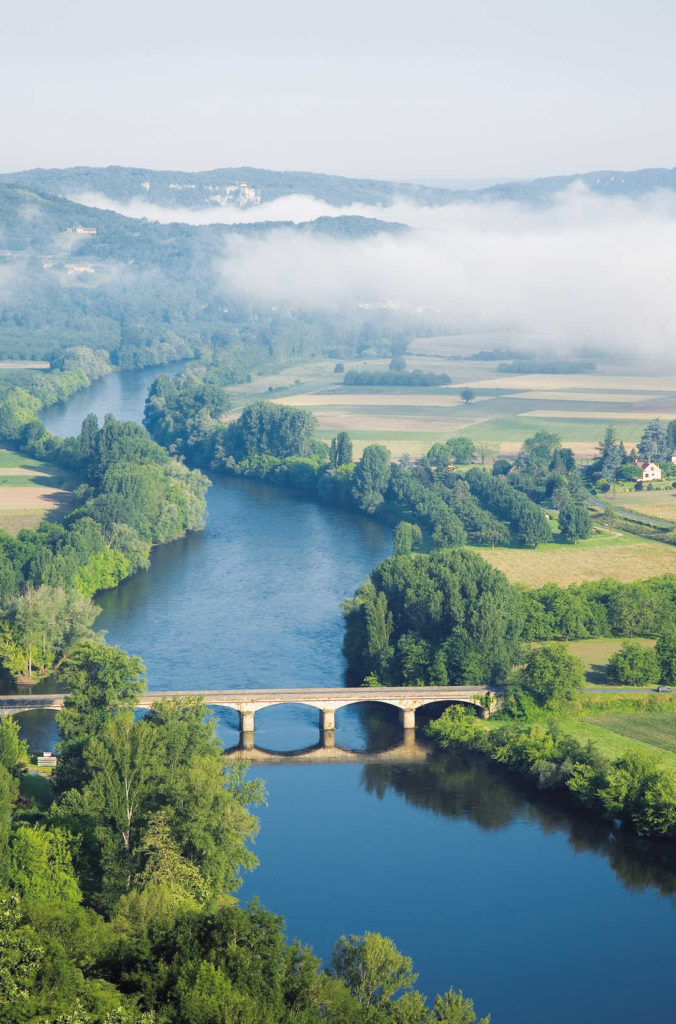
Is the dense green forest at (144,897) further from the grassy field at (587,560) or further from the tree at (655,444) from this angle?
the tree at (655,444)

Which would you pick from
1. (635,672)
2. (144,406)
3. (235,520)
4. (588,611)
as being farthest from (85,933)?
(144,406)

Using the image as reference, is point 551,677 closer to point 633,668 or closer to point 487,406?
point 633,668

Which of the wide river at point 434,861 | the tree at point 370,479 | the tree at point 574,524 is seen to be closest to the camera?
the wide river at point 434,861

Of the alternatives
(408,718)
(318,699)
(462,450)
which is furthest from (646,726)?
(462,450)

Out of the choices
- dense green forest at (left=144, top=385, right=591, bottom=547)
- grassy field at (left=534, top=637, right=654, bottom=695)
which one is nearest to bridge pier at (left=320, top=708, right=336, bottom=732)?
grassy field at (left=534, top=637, right=654, bottom=695)

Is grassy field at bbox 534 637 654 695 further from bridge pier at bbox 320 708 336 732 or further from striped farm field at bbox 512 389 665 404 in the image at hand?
striped farm field at bbox 512 389 665 404

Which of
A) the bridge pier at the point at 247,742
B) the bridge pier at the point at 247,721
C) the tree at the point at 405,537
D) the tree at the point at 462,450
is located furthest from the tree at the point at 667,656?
the tree at the point at 462,450

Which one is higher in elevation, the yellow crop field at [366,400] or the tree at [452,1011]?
the yellow crop field at [366,400]
